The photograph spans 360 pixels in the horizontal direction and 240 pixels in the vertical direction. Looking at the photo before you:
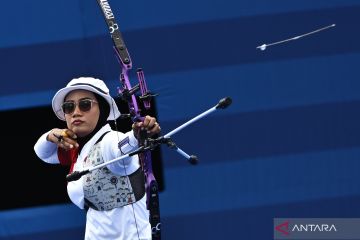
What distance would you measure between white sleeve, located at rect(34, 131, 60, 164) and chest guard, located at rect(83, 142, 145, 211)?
0.76ft

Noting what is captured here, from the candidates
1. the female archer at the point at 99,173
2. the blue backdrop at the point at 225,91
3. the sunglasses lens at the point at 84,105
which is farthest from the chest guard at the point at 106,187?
the blue backdrop at the point at 225,91

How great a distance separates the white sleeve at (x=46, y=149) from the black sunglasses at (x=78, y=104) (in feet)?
0.50

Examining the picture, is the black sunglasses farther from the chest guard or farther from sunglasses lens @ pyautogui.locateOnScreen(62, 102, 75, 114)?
the chest guard

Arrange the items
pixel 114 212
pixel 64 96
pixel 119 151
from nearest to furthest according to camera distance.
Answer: pixel 119 151 → pixel 114 212 → pixel 64 96

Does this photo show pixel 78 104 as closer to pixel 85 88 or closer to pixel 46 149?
pixel 85 88

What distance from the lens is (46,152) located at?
3.03m

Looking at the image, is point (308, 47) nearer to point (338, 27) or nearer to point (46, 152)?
point (338, 27)

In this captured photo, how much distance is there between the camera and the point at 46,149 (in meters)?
3.01

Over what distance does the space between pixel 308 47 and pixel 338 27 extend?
0.18m

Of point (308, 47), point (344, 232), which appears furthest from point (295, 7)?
point (344, 232)

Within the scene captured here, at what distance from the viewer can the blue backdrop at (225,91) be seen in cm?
351

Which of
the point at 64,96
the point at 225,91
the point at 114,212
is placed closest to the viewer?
the point at 114,212

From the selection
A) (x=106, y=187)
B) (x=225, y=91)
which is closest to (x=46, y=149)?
(x=106, y=187)

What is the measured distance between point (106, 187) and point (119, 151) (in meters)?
0.18
